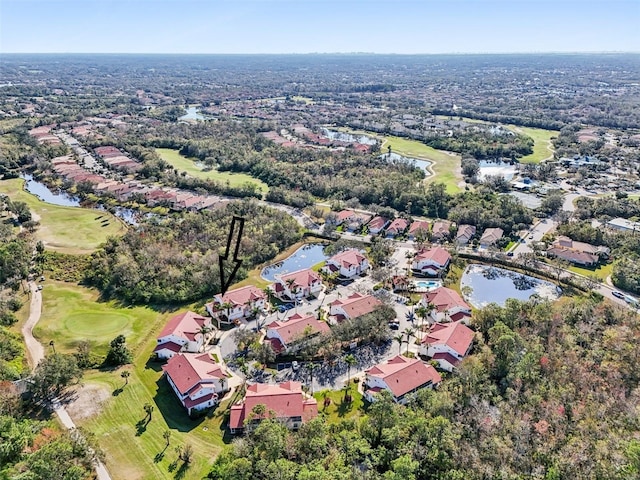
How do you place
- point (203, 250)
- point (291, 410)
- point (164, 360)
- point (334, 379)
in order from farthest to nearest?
point (203, 250) → point (164, 360) → point (334, 379) → point (291, 410)

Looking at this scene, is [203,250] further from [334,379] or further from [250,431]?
[250,431]

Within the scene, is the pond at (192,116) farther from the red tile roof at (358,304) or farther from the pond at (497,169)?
the red tile roof at (358,304)

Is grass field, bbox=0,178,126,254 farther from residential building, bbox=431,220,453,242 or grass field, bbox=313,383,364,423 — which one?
residential building, bbox=431,220,453,242

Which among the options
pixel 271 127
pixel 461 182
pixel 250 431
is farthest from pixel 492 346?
pixel 271 127

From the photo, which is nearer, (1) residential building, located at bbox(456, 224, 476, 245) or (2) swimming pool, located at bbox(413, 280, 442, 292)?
(2) swimming pool, located at bbox(413, 280, 442, 292)

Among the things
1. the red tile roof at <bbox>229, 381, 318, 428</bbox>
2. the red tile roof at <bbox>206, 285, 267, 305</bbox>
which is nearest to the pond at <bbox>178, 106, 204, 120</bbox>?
the red tile roof at <bbox>206, 285, 267, 305</bbox>

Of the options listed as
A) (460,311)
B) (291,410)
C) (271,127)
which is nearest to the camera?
(291,410)

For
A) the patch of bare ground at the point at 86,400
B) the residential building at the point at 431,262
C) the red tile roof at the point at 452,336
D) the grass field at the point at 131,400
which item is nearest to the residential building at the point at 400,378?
the red tile roof at the point at 452,336
